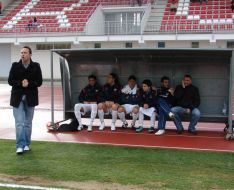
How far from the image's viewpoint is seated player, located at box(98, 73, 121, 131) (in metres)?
10.1

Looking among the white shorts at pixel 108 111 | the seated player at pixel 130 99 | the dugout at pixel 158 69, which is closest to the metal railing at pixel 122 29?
the dugout at pixel 158 69

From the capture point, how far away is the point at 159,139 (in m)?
9.16

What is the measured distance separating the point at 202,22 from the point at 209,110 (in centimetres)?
2079

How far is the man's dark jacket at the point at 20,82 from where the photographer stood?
7.56 m

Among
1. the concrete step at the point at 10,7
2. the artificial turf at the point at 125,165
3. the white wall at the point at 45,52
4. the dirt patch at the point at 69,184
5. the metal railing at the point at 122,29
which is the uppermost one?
the concrete step at the point at 10,7

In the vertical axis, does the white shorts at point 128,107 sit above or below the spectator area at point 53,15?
below

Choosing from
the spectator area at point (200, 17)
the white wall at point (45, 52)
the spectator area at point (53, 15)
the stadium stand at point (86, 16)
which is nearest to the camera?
the spectator area at point (200, 17)

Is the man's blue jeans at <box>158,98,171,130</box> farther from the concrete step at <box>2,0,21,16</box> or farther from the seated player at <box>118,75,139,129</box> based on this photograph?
the concrete step at <box>2,0,21,16</box>

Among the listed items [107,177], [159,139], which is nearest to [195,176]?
[107,177]

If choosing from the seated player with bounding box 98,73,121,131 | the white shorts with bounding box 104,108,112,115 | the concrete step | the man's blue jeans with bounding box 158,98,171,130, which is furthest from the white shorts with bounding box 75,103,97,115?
the concrete step

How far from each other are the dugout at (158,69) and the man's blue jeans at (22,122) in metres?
2.39

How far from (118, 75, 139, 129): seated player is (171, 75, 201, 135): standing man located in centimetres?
102

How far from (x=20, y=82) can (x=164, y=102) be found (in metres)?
3.67

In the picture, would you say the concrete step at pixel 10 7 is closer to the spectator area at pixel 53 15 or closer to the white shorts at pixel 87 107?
the spectator area at pixel 53 15
